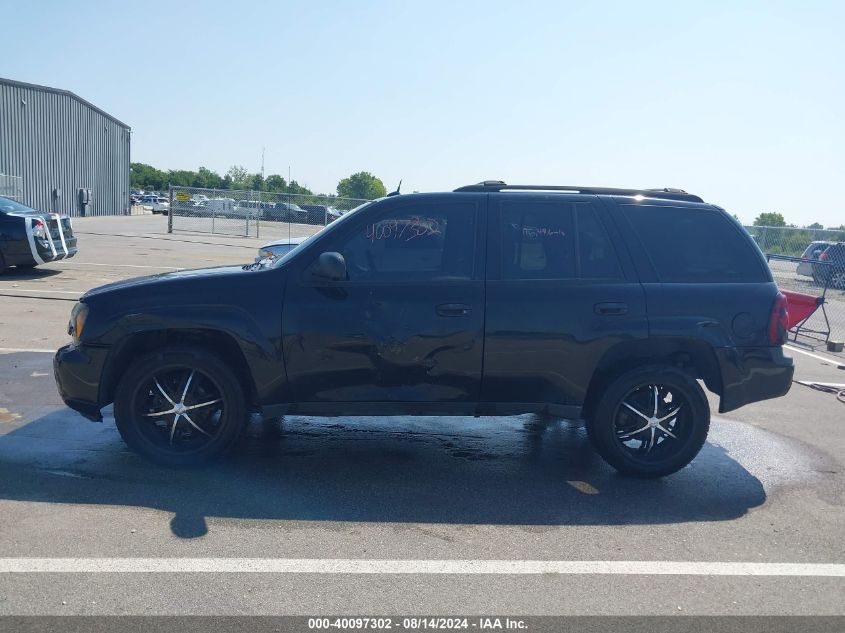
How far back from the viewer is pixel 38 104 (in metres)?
42.6

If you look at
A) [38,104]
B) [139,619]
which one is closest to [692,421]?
[139,619]

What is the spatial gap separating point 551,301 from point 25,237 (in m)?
12.5

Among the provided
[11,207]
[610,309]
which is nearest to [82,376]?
[610,309]

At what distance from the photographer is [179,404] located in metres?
5.35

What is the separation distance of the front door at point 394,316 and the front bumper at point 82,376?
4.14 ft

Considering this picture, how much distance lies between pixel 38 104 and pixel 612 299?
44.5 m

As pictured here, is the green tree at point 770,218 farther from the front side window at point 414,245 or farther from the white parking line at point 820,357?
the front side window at point 414,245

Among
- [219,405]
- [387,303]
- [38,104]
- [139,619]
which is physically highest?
[38,104]

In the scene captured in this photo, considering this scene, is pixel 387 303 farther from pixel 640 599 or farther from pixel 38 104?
pixel 38 104

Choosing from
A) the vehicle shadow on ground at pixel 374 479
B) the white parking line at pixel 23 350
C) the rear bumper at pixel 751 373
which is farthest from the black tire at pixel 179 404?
the white parking line at pixel 23 350

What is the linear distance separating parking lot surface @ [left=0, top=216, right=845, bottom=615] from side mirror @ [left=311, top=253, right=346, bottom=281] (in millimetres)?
1344

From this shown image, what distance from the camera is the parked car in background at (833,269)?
1788 centimetres

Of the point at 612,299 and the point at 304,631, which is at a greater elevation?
the point at 612,299

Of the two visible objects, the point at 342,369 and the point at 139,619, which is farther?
the point at 342,369
